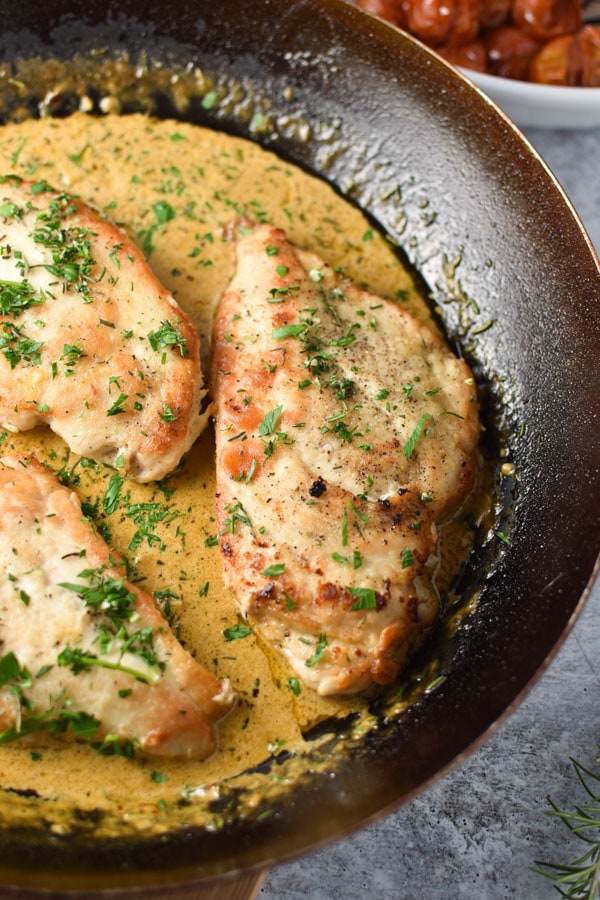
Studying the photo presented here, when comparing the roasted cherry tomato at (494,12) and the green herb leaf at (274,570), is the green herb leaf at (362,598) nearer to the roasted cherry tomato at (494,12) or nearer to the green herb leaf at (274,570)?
the green herb leaf at (274,570)

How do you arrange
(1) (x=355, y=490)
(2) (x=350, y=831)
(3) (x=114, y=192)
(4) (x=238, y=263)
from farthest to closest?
1. (3) (x=114, y=192)
2. (4) (x=238, y=263)
3. (1) (x=355, y=490)
4. (2) (x=350, y=831)

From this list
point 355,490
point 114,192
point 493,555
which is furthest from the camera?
point 114,192

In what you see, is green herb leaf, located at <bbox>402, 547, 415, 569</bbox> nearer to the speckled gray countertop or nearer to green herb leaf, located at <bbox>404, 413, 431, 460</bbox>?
green herb leaf, located at <bbox>404, 413, 431, 460</bbox>

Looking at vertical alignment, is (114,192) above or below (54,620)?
above

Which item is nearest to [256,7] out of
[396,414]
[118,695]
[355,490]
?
[396,414]

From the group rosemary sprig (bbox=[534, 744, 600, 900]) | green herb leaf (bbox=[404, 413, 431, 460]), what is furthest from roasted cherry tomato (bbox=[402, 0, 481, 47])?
rosemary sprig (bbox=[534, 744, 600, 900])

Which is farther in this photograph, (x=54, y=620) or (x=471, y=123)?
(x=471, y=123)

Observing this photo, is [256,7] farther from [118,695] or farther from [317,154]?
[118,695]
